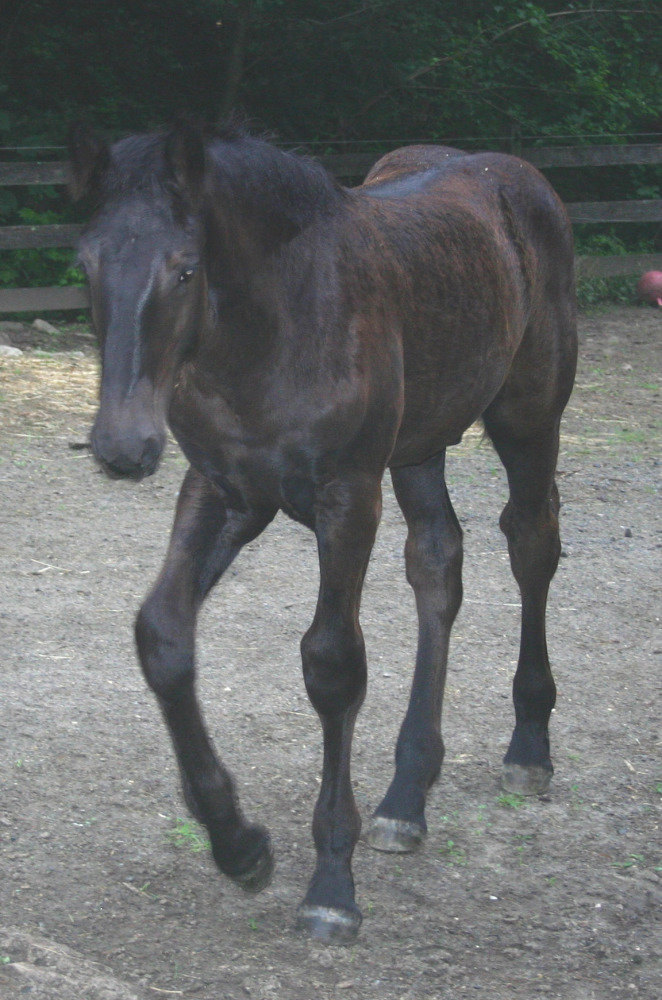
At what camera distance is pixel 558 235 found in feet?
13.0

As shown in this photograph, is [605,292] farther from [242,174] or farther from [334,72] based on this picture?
[242,174]

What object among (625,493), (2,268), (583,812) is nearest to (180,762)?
(583,812)

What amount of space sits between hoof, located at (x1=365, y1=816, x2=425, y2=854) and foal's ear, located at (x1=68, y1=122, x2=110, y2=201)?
6.10 feet

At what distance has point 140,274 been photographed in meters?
2.29

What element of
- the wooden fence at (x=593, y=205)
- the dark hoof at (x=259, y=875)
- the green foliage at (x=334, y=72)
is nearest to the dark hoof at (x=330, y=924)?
the dark hoof at (x=259, y=875)

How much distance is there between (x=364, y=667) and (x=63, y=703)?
A: 61.3 inches

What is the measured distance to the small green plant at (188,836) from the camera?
3.29 m

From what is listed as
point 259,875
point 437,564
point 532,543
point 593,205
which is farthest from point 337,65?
point 259,875

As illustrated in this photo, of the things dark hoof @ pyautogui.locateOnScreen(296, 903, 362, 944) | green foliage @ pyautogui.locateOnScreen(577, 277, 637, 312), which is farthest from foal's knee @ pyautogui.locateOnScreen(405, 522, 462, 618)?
green foliage @ pyautogui.locateOnScreen(577, 277, 637, 312)

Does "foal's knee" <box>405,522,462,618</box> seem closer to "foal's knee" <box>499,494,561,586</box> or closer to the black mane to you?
"foal's knee" <box>499,494,561,586</box>

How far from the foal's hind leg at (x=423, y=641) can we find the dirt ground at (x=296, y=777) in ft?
0.35

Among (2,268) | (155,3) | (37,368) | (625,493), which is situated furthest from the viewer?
(155,3)

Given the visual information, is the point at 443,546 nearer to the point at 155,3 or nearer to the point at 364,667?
the point at 364,667

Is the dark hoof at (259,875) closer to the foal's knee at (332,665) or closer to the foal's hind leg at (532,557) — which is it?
the foal's knee at (332,665)
